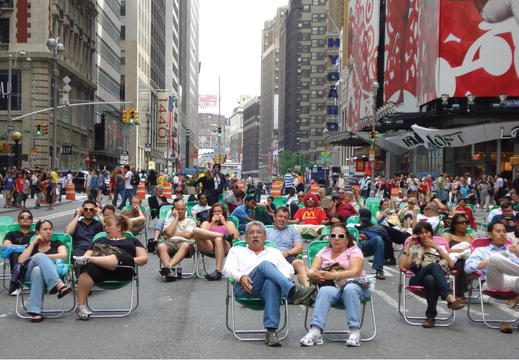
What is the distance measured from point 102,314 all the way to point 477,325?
4313 mm

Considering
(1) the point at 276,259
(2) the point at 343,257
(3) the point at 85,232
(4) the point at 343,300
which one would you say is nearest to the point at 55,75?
(3) the point at 85,232

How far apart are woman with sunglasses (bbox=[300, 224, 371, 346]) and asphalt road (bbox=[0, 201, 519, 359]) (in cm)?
20

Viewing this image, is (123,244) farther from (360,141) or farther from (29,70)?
(360,141)

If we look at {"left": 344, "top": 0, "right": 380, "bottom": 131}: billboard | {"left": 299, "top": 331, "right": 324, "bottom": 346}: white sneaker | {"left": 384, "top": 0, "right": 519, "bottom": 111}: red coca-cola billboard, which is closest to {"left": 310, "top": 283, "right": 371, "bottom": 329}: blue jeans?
{"left": 299, "top": 331, "right": 324, "bottom": 346}: white sneaker

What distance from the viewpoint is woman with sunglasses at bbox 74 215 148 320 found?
912 cm

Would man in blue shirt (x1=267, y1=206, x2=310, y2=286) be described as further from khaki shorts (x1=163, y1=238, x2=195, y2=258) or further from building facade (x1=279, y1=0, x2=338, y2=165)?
building facade (x1=279, y1=0, x2=338, y2=165)

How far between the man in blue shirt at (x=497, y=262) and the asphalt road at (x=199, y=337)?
56 cm

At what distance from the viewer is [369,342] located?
810cm

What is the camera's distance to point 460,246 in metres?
10.4

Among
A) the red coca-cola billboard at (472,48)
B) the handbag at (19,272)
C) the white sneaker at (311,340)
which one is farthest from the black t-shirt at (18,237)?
the red coca-cola billboard at (472,48)

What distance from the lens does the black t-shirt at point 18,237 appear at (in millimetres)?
10742

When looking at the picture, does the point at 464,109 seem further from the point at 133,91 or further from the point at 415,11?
the point at 133,91

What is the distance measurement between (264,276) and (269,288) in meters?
0.18

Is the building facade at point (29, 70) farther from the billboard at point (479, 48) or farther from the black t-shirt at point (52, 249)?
the black t-shirt at point (52, 249)
